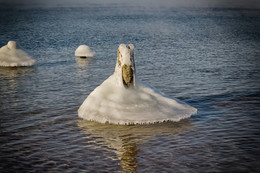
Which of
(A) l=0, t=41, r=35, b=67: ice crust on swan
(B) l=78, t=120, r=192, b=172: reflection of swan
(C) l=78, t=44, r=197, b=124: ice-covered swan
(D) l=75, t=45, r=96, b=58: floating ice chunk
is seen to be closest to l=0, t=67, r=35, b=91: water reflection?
(A) l=0, t=41, r=35, b=67: ice crust on swan

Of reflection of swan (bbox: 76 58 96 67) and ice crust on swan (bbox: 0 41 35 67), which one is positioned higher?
ice crust on swan (bbox: 0 41 35 67)

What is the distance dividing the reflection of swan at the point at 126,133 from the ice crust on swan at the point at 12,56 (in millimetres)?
17040

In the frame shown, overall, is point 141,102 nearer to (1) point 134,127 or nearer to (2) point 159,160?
(1) point 134,127

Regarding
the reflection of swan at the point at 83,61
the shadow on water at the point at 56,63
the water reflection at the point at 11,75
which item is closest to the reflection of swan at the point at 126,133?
the water reflection at the point at 11,75

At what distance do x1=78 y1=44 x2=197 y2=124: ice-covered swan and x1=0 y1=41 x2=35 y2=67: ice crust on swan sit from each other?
1661cm

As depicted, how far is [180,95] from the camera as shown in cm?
2278

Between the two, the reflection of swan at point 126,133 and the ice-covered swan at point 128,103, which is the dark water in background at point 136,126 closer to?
the reflection of swan at point 126,133

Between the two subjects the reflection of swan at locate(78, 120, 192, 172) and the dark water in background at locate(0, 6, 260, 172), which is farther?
the reflection of swan at locate(78, 120, 192, 172)

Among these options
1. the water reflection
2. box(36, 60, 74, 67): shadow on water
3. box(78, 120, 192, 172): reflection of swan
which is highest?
box(36, 60, 74, 67): shadow on water

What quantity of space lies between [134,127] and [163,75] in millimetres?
13253

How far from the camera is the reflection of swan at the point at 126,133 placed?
48.5 feet

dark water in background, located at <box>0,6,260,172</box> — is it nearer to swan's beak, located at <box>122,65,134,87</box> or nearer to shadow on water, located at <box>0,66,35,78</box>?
shadow on water, located at <box>0,66,35,78</box>

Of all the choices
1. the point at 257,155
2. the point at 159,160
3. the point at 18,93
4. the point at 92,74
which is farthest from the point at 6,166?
the point at 92,74

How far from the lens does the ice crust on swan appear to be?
3275 cm
